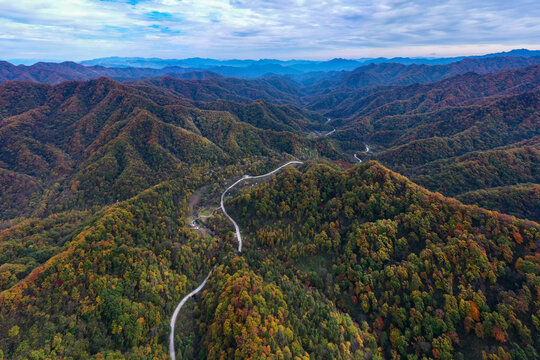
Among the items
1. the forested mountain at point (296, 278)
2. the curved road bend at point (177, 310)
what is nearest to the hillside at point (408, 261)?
the forested mountain at point (296, 278)

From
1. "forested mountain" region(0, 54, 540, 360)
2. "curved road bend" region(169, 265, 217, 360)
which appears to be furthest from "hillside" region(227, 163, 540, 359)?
"curved road bend" region(169, 265, 217, 360)

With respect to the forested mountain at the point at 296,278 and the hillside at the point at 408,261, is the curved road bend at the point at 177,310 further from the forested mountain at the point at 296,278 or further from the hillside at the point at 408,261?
the hillside at the point at 408,261

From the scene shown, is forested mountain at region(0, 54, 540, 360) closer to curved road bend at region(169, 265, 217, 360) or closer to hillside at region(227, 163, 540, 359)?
hillside at region(227, 163, 540, 359)

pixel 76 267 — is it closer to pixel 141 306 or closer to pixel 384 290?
pixel 141 306

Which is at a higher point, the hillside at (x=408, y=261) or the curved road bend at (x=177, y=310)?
the hillside at (x=408, y=261)

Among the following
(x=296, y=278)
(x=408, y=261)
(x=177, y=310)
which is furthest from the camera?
(x=296, y=278)

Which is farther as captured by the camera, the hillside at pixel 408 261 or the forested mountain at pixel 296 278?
the hillside at pixel 408 261

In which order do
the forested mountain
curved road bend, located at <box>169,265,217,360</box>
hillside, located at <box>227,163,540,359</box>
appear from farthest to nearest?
A: curved road bend, located at <box>169,265,217,360</box>
hillside, located at <box>227,163,540,359</box>
the forested mountain

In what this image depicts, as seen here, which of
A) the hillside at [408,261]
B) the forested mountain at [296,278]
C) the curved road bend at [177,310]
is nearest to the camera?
the forested mountain at [296,278]

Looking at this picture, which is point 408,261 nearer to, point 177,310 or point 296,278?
point 296,278

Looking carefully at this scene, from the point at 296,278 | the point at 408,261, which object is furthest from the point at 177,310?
the point at 408,261

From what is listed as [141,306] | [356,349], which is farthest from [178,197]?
[356,349]
